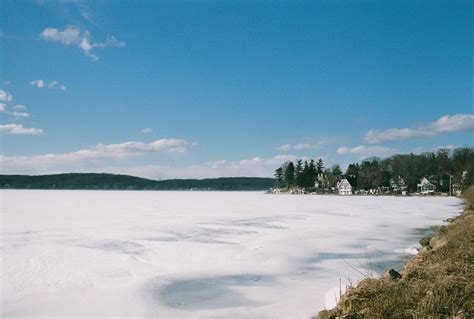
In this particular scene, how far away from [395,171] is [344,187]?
45.6 ft

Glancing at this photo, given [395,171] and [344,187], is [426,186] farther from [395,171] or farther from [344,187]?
[344,187]

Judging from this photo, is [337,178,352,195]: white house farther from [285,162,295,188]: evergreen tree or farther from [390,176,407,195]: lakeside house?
[285,162,295,188]: evergreen tree

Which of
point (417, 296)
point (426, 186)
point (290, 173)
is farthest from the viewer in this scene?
point (290, 173)

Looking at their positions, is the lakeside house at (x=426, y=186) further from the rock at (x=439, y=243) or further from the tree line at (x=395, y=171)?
the rock at (x=439, y=243)

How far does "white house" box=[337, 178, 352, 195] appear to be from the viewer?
9731cm

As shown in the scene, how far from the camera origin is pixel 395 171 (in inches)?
3499

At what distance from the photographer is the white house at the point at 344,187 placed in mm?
97312

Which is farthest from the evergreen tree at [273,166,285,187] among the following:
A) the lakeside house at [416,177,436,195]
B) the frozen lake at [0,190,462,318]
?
the frozen lake at [0,190,462,318]

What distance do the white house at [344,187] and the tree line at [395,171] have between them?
2338mm

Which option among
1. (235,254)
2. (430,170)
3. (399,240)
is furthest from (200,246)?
(430,170)

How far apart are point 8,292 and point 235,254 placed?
19.5ft

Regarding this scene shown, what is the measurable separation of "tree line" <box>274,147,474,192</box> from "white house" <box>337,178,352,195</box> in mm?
2338

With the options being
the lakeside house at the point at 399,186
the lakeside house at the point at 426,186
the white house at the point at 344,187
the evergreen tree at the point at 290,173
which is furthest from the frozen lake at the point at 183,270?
the evergreen tree at the point at 290,173

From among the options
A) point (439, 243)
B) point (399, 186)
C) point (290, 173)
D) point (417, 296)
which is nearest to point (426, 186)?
point (399, 186)
